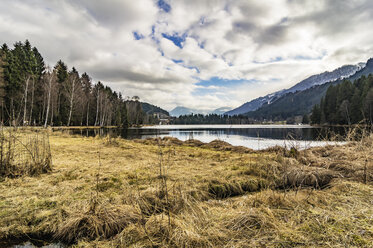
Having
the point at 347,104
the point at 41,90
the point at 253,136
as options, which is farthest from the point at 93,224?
the point at 347,104

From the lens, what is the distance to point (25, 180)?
459 centimetres

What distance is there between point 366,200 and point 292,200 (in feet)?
4.76

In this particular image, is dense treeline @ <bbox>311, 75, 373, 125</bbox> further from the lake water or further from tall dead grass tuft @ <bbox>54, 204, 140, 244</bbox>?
tall dead grass tuft @ <bbox>54, 204, 140, 244</bbox>

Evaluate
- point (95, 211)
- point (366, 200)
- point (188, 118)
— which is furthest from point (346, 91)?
point (188, 118)

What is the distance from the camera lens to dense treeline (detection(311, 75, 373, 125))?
154ft

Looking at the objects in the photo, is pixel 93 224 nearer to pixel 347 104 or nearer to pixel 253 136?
pixel 253 136

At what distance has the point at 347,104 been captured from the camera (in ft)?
177

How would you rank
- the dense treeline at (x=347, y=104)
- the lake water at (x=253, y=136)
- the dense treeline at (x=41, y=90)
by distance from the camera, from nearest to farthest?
the lake water at (x=253, y=136) → the dense treeline at (x=41, y=90) → the dense treeline at (x=347, y=104)

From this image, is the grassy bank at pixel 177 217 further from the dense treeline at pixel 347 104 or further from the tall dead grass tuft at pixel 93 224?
the dense treeline at pixel 347 104

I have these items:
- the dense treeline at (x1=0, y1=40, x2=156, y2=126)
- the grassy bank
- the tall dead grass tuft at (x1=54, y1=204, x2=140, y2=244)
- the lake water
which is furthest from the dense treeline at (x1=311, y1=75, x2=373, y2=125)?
Result: the dense treeline at (x1=0, y1=40, x2=156, y2=126)

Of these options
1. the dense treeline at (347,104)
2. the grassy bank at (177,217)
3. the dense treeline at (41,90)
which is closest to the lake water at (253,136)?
the grassy bank at (177,217)

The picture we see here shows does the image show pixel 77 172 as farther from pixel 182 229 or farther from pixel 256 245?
pixel 256 245

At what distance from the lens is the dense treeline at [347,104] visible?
46969 mm

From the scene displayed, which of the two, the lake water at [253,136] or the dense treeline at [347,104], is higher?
the dense treeline at [347,104]
